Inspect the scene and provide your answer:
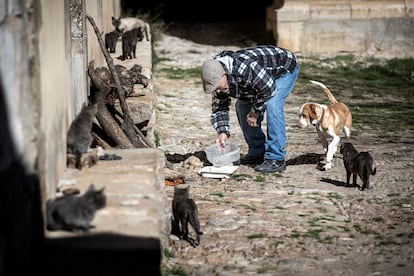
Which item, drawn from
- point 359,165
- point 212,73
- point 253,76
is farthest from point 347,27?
point 212,73

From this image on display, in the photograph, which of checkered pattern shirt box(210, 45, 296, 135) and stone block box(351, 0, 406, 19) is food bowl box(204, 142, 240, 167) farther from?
stone block box(351, 0, 406, 19)

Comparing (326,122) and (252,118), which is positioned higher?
(252,118)

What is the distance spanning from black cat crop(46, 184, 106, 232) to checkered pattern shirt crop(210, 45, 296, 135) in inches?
136

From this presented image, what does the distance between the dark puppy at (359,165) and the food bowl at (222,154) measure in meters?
1.13

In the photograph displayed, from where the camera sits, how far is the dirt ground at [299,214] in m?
6.51

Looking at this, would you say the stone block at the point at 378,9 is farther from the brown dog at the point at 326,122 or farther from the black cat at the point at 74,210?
the black cat at the point at 74,210

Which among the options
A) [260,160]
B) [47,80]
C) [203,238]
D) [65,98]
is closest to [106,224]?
[47,80]

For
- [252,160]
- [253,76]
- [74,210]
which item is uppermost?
[253,76]

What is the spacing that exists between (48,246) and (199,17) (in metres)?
18.0

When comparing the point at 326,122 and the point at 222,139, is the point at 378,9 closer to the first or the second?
the point at 326,122

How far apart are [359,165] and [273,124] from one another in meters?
1.09

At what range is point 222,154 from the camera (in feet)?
30.3

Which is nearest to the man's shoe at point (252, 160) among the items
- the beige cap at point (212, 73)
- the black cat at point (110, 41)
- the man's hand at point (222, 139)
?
the man's hand at point (222, 139)

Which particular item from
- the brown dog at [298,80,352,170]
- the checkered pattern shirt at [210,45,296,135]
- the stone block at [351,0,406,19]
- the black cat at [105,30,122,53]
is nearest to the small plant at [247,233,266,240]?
the checkered pattern shirt at [210,45,296,135]
